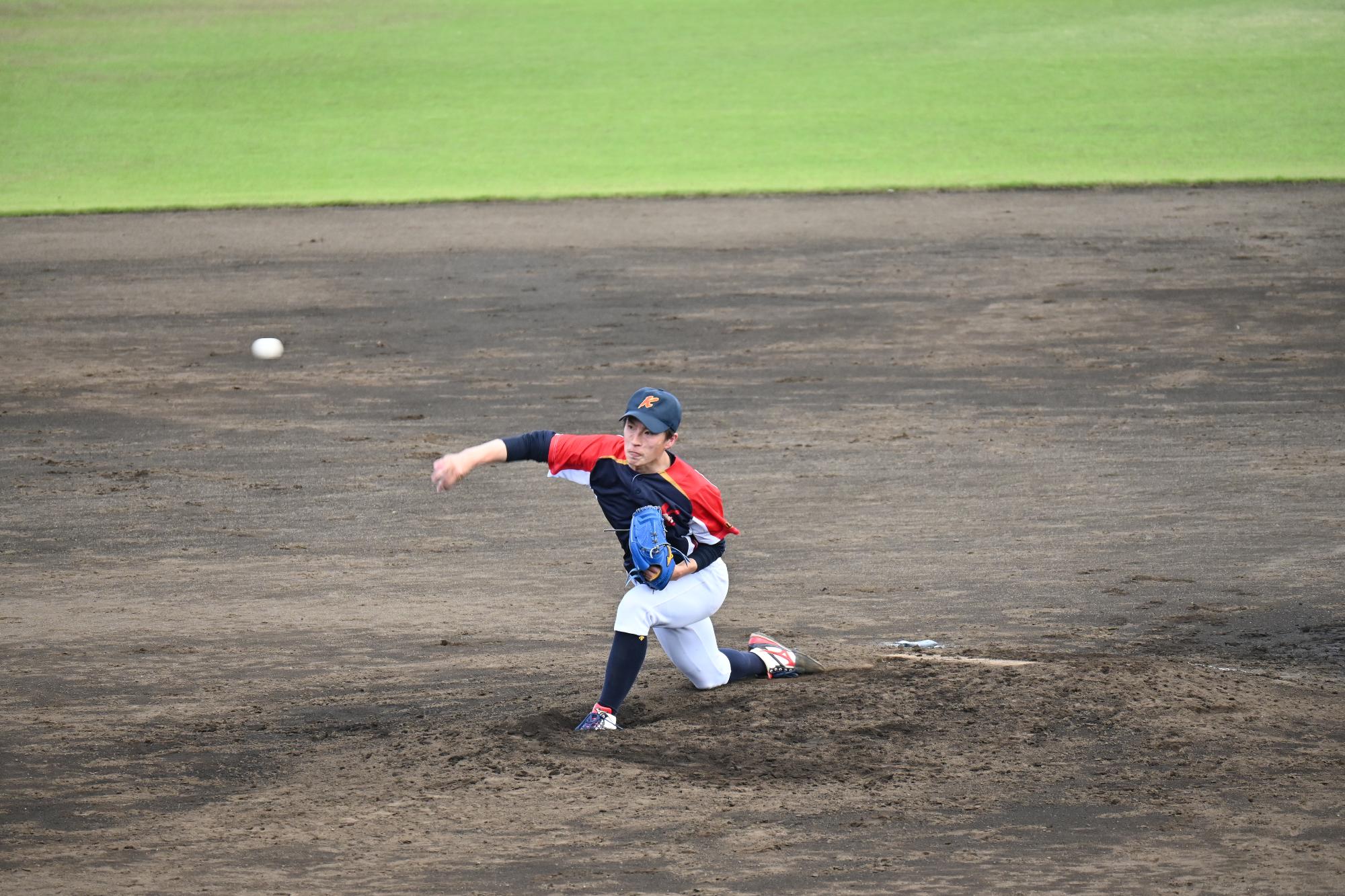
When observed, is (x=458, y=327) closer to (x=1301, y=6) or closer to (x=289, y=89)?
(x=289, y=89)

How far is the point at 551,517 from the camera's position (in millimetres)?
9359

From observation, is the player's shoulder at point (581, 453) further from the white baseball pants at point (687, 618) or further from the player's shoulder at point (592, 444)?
the white baseball pants at point (687, 618)

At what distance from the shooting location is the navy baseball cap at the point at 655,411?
554 centimetres

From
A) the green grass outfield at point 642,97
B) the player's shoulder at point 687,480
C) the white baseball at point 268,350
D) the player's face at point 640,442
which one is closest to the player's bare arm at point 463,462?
the player's face at point 640,442

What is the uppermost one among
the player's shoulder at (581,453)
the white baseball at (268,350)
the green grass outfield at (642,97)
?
the green grass outfield at (642,97)

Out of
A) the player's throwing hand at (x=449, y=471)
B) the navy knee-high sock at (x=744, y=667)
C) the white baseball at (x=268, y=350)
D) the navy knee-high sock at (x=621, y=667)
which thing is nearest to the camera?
the player's throwing hand at (x=449, y=471)

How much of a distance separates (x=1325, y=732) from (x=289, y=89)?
25.9 m

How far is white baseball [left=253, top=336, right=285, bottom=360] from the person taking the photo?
13.4 metres

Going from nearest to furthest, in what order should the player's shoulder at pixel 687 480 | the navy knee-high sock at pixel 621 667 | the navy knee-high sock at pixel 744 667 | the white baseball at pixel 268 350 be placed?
the navy knee-high sock at pixel 621 667, the player's shoulder at pixel 687 480, the navy knee-high sock at pixel 744 667, the white baseball at pixel 268 350

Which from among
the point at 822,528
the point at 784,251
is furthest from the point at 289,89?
the point at 822,528

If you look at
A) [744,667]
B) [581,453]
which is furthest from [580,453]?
[744,667]

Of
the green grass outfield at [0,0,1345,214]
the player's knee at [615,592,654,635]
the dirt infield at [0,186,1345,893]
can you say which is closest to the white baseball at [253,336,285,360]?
the dirt infield at [0,186,1345,893]

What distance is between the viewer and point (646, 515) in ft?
18.4

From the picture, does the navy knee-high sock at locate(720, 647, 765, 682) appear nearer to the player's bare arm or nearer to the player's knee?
the player's knee
